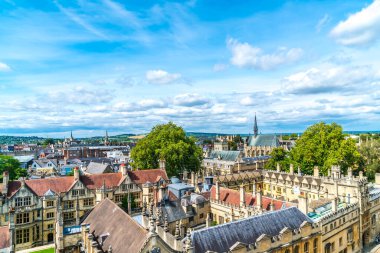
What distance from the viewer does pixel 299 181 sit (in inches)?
2093

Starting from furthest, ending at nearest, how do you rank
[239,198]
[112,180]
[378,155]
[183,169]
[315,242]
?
[378,155]
[183,169]
[112,180]
[239,198]
[315,242]

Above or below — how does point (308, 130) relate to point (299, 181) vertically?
above

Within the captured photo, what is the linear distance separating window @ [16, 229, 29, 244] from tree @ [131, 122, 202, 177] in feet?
84.8

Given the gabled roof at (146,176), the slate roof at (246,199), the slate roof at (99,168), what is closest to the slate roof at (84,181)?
the gabled roof at (146,176)

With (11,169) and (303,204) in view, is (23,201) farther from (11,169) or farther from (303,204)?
A: (11,169)

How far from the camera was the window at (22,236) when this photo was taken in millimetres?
35969

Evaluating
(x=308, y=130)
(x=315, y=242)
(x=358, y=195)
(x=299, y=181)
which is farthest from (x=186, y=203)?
(x=308, y=130)

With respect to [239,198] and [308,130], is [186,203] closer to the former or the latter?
[239,198]

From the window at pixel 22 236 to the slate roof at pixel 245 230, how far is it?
2678cm

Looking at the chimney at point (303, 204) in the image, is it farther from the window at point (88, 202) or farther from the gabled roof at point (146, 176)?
the window at point (88, 202)

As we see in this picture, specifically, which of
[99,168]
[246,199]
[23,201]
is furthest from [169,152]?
[23,201]

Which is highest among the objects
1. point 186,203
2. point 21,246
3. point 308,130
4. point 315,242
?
point 308,130

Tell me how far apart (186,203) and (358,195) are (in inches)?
828

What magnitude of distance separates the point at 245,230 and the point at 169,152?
3495 centimetres
